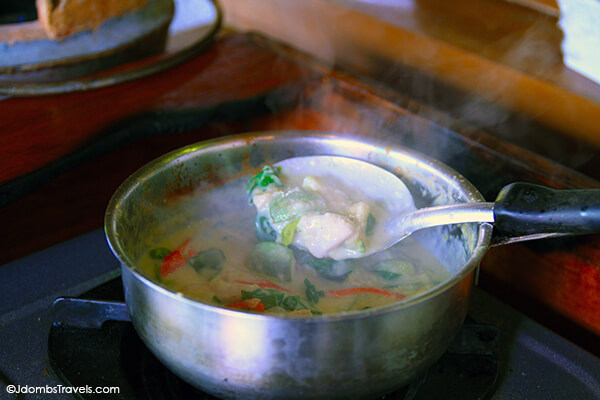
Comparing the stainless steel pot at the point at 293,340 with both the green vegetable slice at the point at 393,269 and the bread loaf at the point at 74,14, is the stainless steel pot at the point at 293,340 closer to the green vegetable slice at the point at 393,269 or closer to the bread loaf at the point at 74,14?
the green vegetable slice at the point at 393,269

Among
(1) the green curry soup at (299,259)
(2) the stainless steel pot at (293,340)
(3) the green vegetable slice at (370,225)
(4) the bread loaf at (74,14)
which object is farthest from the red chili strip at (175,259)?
(4) the bread loaf at (74,14)

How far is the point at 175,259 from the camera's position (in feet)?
4.11

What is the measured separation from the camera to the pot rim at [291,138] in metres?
0.81

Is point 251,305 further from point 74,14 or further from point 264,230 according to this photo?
point 74,14

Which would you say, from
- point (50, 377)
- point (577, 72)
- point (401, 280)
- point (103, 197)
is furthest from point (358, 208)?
point (577, 72)

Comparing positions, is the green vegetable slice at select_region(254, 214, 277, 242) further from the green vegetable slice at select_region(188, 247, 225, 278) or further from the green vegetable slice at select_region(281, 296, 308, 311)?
the green vegetable slice at select_region(281, 296, 308, 311)

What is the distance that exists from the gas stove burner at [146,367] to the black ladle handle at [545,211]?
0.32 metres

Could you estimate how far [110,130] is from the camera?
161 cm

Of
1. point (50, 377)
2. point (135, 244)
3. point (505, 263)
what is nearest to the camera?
point (50, 377)

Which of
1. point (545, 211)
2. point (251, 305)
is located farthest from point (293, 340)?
point (545, 211)

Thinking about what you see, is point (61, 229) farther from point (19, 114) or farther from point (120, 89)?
point (120, 89)

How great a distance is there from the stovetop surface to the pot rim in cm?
32

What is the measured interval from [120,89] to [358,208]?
3.13 ft

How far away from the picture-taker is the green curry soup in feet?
3.75
